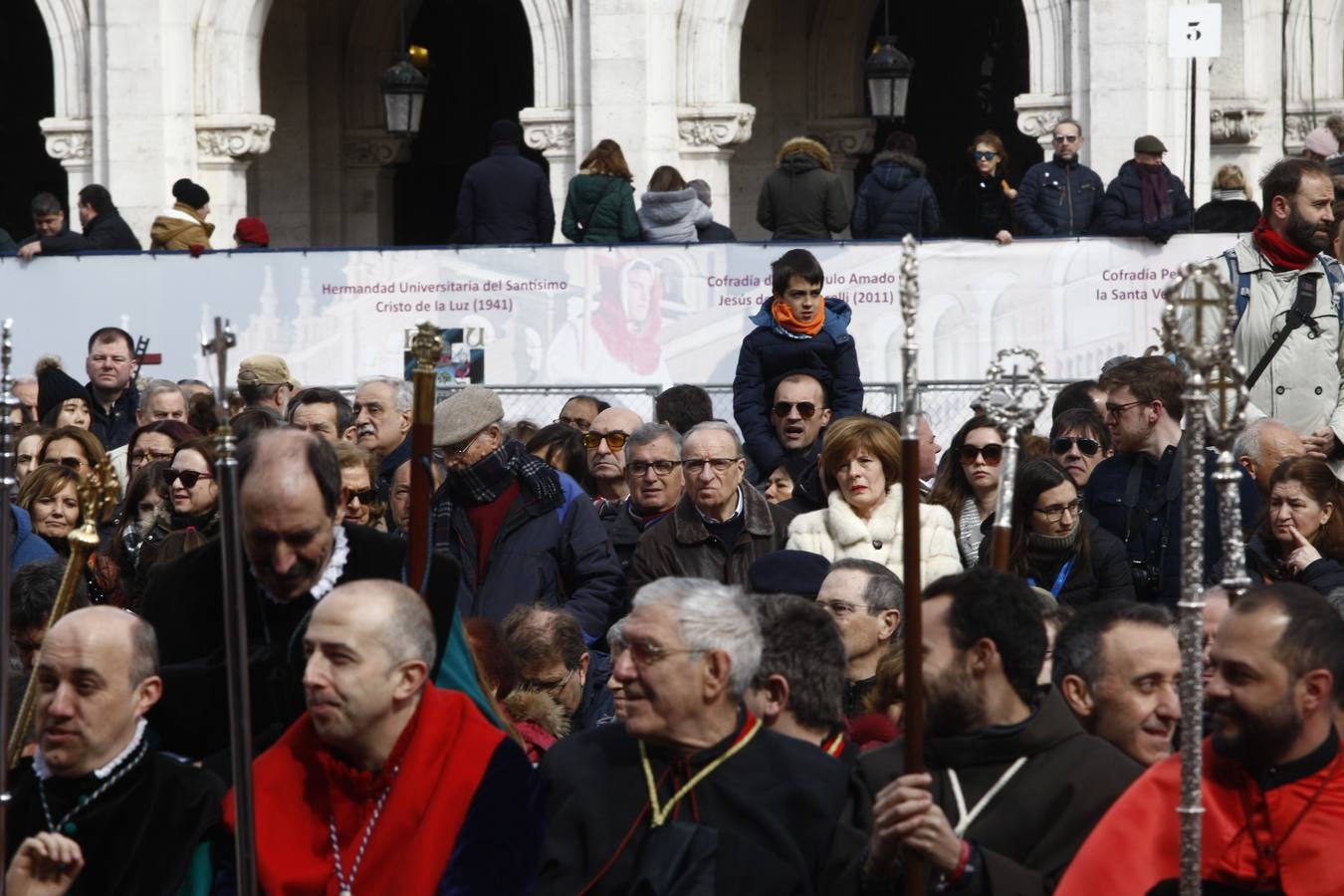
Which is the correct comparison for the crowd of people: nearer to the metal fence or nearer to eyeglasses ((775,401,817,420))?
eyeglasses ((775,401,817,420))

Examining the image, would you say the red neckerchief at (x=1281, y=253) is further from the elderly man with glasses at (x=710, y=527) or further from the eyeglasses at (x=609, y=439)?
the eyeglasses at (x=609, y=439)

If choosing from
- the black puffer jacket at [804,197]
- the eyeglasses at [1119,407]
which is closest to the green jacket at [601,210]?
the black puffer jacket at [804,197]

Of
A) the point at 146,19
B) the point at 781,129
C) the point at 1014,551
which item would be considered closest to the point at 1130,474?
the point at 1014,551

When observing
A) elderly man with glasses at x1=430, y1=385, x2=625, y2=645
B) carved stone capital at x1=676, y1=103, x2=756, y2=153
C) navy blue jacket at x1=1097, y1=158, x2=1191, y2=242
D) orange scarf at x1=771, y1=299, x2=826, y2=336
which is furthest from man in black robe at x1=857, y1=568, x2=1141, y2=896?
carved stone capital at x1=676, y1=103, x2=756, y2=153

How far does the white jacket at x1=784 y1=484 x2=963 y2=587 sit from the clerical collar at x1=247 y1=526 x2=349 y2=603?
300 centimetres

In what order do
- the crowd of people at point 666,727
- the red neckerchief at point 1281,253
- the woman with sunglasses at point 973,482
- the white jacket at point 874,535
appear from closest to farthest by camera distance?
the crowd of people at point 666,727 → the white jacket at point 874,535 → the woman with sunglasses at point 973,482 → the red neckerchief at point 1281,253

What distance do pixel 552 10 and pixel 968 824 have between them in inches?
638

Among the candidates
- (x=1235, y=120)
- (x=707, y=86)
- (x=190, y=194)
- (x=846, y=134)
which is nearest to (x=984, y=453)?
(x=190, y=194)

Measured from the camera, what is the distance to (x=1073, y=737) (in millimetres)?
6031

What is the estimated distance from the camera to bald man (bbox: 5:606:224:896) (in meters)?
6.04

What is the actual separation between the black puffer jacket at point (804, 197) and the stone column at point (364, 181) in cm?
1016

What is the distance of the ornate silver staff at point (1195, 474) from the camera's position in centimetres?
523

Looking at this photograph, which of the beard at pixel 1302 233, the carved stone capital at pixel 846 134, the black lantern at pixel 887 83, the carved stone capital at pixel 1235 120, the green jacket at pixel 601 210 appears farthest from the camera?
the carved stone capital at pixel 846 134

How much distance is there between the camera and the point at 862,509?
31.2 ft
